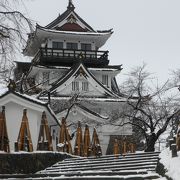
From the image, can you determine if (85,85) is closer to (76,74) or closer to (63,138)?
(76,74)

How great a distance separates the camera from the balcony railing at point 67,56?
4306 centimetres

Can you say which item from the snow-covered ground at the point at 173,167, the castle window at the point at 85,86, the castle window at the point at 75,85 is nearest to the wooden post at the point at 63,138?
the snow-covered ground at the point at 173,167

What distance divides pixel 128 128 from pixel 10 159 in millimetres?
25924

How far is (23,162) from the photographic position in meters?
16.9

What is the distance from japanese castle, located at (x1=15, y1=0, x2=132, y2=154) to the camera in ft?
126

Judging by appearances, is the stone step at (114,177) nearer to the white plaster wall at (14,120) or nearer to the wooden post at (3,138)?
the wooden post at (3,138)

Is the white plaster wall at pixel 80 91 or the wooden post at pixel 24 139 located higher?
the white plaster wall at pixel 80 91

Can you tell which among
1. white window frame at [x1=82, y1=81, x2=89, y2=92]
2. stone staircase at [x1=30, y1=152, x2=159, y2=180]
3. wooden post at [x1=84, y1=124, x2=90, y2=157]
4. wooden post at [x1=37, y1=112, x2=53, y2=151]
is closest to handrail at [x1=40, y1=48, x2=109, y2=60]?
white window frame at [x1=82, y1=81, x2=89, y2=92]

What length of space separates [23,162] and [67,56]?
2764cm

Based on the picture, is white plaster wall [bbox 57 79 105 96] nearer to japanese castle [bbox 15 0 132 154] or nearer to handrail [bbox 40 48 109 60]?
japanese castle [bbox 15 0 132 154]

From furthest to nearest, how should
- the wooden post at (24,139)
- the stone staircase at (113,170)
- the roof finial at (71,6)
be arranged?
1. the roof finial at (71,6)
2. the wooden post at (24,139)
3. the stone staircase at (113,170)

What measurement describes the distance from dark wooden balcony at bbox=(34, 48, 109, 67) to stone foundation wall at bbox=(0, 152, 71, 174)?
81.2 feet

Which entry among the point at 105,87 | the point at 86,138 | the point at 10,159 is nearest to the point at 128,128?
the point at 105,87

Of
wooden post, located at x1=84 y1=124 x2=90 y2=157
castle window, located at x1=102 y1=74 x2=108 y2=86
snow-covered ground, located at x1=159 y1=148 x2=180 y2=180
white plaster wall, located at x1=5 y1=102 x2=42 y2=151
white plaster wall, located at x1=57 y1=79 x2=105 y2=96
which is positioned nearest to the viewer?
snow-covered ground, located at x1=159 y1=148 x2=180 y2=180
